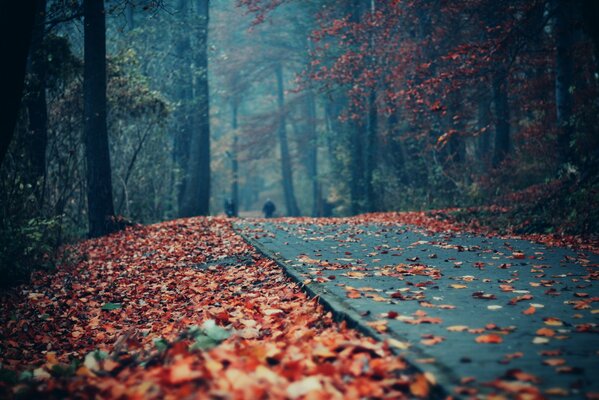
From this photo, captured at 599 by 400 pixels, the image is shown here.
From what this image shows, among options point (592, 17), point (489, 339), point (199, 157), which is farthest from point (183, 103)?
point (489, 339)

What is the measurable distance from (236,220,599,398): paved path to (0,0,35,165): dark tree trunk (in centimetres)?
398

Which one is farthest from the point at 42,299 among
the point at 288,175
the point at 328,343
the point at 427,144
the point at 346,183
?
the point at 288,175

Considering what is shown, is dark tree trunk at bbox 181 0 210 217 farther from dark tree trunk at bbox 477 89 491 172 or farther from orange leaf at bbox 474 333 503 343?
orange leaf at bbox 474 333 503 343

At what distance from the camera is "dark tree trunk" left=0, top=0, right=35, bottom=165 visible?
5.57 meters

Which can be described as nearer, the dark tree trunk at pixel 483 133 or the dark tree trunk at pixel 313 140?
the dark tree trunk at pixel 483 133

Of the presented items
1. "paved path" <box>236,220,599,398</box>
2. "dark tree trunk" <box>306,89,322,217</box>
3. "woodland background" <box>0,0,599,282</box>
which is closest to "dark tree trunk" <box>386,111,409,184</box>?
"woodland background" <box>0,0,599,282</box>

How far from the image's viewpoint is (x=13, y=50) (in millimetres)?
5672

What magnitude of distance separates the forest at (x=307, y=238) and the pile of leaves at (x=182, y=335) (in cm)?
3

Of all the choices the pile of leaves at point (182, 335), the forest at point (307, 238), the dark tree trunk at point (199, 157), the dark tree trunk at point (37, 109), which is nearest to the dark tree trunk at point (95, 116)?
the forest at point (307, 238)

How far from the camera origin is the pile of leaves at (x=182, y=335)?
311 centimetres

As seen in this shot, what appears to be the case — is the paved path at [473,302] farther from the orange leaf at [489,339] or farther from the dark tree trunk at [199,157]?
the dark tree trunk at [199,157]

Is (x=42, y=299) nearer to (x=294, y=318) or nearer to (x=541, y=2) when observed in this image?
(x=294, y=318)

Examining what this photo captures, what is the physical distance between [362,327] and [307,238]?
22.3ft

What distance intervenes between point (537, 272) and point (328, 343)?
4.00 m
